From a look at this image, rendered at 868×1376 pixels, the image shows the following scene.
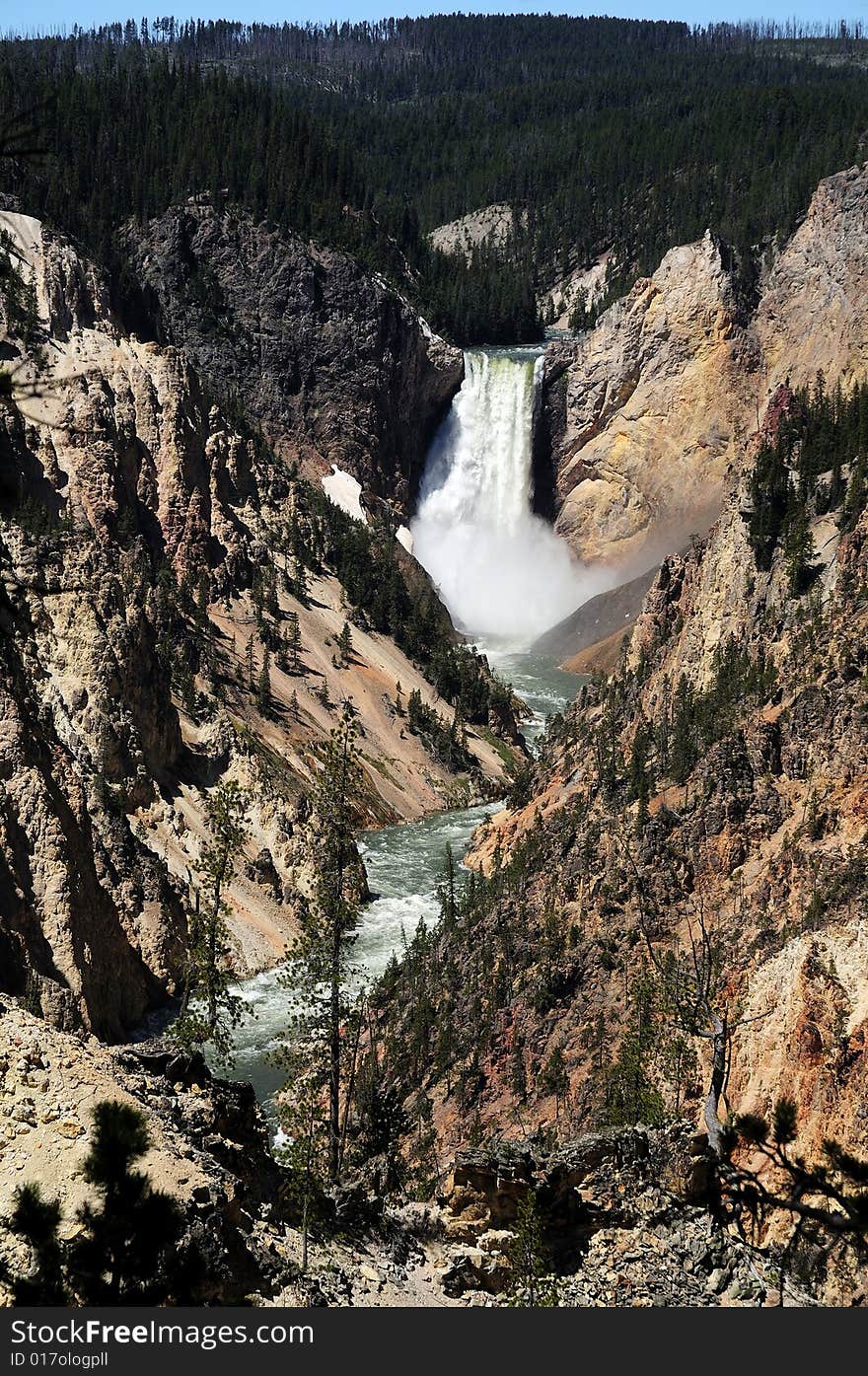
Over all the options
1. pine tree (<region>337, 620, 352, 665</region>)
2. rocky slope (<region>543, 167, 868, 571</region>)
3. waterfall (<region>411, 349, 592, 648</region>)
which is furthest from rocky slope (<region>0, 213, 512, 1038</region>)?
rocky slope (<region>543, 167, 868, 571</region>)

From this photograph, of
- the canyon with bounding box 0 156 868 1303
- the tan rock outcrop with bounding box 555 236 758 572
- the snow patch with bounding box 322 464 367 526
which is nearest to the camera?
the canyon with bounding box 0 156 868 1303

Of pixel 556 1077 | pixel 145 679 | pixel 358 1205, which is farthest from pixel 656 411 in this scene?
pixel 358 1205

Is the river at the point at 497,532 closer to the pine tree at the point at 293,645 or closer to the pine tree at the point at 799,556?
the pine tree at the point at 293,645

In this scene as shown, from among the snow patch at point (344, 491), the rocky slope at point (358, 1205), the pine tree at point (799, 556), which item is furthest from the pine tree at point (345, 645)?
the rocky slope at point (358, 1205)

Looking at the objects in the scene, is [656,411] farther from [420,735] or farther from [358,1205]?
[358,1205]

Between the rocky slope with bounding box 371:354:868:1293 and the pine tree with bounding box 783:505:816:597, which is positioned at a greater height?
the pine tree with bounding box 783:505:816:597

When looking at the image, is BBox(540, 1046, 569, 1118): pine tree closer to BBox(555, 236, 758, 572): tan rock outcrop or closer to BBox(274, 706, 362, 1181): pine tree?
BBox(274, 706, 362, 1181): pine tree

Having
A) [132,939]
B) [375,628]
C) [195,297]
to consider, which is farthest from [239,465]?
[132,939]

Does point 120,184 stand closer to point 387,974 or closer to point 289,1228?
point 387,974
